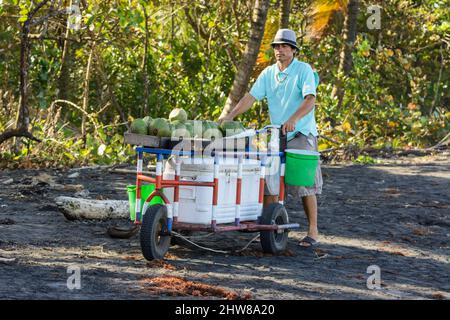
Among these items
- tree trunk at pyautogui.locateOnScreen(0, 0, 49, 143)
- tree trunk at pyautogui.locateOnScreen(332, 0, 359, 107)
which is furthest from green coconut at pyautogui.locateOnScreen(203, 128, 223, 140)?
tree trunk at pyautogui.locateOnScreen(332, 0, 359, 107)

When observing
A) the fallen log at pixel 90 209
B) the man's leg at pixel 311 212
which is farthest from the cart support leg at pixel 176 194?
the fallen log at pixel 90 209

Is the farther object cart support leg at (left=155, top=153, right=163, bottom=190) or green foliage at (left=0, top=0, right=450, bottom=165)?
green foliage at (left=0, top=0, right=450, bottom=165)

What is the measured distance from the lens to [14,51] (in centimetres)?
1705

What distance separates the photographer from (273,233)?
A: 26.6ft

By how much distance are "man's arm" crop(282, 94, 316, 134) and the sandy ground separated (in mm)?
1059

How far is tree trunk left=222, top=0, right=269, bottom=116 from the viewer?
1488 cm

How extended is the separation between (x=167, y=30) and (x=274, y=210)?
37.2ft

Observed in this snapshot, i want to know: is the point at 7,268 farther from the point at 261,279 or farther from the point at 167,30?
the point at 167,30

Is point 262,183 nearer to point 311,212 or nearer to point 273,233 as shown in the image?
point 273,233

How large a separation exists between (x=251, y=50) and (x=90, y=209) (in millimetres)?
6085

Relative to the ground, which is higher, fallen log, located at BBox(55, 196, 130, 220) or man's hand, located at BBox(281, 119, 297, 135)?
man's hand, located at BBox(281, 119, 297, 135)

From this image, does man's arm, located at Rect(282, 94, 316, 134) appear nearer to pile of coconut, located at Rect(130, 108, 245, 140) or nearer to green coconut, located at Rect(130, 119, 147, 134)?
pile of coconut, located at Rect(130, 108, 245, 140)

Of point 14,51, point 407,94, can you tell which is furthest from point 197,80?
point 407,94
